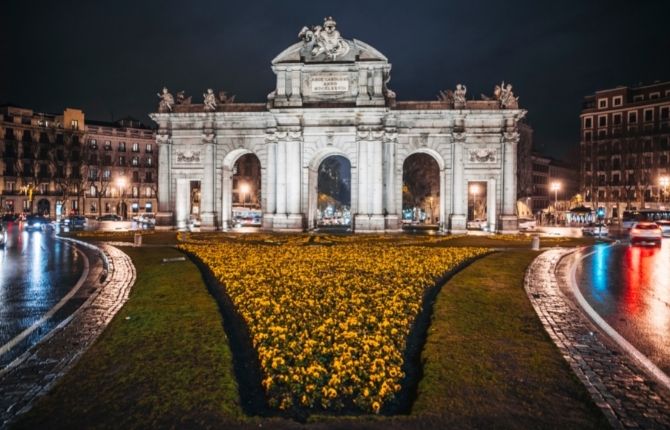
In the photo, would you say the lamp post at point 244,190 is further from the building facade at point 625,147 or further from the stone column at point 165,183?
the building facade at point 625,147

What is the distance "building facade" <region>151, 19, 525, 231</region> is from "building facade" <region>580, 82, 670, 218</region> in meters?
52.8

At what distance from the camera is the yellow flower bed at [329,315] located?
25.0 feet

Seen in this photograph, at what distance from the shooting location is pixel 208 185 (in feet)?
156

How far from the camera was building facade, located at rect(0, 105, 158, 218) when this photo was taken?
86.4 m

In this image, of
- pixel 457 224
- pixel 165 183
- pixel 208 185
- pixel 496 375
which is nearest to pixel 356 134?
pixel 457 224

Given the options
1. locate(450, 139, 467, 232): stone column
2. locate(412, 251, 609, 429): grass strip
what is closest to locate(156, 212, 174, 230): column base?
locate(450, 139, 467, 232): stone column

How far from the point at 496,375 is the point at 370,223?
117 ft

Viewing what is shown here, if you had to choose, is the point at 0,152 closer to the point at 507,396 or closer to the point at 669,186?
the point at 507,396

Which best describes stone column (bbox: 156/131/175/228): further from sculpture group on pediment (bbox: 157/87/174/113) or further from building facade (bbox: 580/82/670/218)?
building facade (bbox: 580/82/670/218)

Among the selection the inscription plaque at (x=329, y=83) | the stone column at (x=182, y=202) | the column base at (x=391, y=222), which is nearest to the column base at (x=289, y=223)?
the column base at (x=391, y=222)

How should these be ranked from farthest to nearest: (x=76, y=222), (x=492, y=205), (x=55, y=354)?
1. (x=76, y=222)
2. (x=492, y=205)
3. (x=55, y=354)

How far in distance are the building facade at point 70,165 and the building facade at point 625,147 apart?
292ft

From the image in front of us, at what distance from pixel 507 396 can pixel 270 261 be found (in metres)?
14.3

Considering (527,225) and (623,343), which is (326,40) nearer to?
(527,225)
